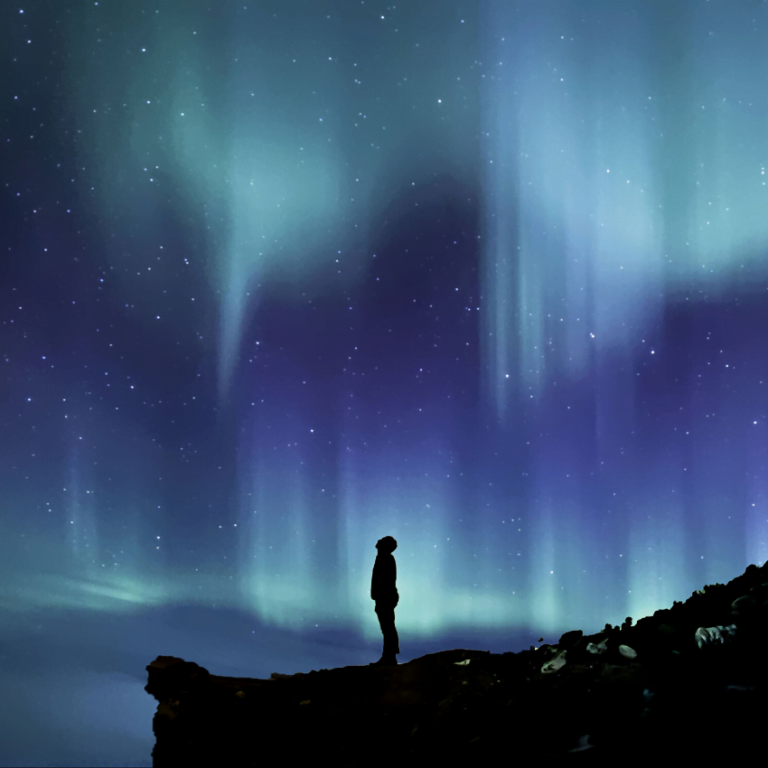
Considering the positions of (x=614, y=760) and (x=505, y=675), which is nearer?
(x=614, y=760)

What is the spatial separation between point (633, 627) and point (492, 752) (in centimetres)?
252

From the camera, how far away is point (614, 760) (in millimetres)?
4809

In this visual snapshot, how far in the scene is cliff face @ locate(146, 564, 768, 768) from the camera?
489cm

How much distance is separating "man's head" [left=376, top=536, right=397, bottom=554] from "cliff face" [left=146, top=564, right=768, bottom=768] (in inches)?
64.2

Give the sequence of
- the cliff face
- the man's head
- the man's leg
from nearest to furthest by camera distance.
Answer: the cliff face → the man's leg → the man's head

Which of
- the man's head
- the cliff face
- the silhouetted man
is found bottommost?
the cliff face

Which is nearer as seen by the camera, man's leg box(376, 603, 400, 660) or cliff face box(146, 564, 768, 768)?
cliff face box(146, 564, 768, 768)

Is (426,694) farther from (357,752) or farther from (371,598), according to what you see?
(371,598)

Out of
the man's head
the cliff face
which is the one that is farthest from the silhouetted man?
the cliff face

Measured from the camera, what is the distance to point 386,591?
29.1 feet

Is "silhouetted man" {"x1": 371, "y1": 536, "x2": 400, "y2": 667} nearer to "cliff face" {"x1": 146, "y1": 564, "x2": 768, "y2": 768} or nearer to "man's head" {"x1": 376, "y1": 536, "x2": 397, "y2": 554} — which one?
"man's head" {"x1": 376, "y1": 536, "x2": 397, "y2": 554}

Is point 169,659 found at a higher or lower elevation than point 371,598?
lower

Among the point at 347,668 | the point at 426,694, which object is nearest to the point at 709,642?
the point at 426,694

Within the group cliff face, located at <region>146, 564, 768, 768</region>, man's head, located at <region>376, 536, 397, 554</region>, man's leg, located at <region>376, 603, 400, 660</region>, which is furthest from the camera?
man's head, located at <region>376, 536, 397, 554</region>
